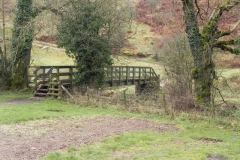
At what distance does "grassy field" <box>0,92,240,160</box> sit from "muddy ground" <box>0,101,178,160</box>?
1.71 ft

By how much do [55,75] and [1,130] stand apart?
10.3 metres

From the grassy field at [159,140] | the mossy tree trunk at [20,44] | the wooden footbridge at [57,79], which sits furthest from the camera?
the mossy tree trunk at [20,44]

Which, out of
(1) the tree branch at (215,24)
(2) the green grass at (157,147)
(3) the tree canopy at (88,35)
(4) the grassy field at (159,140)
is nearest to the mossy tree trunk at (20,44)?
(3) the tree canopy at (88,35)

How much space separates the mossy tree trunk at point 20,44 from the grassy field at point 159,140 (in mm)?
8168

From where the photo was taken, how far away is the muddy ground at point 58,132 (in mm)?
9639

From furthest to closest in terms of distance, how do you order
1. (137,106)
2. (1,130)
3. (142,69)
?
(142,69) < (137,106) < (1,130)

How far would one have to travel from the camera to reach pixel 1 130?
12.0m

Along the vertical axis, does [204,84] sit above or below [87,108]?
above

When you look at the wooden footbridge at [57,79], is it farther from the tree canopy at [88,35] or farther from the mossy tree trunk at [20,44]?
the mossy tree trunk at [20,44]

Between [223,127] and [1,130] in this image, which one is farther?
[223,127]

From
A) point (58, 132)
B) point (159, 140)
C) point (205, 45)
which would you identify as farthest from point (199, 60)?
point (58, 132)

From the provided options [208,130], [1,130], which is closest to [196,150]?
[208,130]

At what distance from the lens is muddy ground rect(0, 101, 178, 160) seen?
964cm

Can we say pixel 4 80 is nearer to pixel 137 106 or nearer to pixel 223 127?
pixel 137 106
